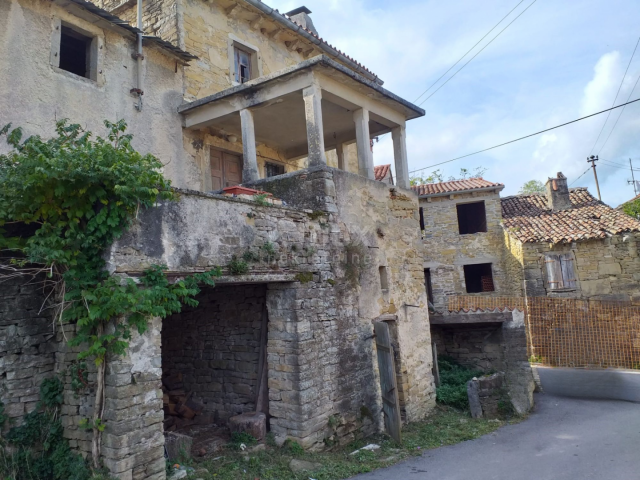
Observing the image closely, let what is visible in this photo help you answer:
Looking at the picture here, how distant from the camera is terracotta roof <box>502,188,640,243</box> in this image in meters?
15.1

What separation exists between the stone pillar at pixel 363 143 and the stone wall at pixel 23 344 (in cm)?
562

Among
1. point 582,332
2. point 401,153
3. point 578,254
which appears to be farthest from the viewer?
point 578,254

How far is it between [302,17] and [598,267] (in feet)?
40.4

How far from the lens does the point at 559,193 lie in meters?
17.3

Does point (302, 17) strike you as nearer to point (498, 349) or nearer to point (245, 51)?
point (245, 51)

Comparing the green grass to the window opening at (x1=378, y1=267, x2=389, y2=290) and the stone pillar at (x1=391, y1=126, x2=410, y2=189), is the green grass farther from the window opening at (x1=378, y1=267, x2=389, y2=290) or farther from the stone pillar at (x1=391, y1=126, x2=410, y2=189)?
the stone pillar at (x1=391, y1=126, x2=410, y2=189)

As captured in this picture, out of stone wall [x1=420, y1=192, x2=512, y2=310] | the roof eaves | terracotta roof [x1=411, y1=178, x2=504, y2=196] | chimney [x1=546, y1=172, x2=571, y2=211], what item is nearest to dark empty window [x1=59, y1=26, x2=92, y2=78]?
terracotta roof [x1=411, y1=178, x2=504, y2=196]

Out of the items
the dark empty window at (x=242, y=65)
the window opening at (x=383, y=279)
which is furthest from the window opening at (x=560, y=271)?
the dark empty window at (x=242, y=65)

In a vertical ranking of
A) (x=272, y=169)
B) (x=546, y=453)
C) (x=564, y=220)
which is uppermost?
(x=272, y=169)

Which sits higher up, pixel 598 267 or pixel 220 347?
pixel 598 267

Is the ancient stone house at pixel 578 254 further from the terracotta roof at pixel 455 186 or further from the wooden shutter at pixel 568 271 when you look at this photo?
the terracotta roof at pixel 455 186

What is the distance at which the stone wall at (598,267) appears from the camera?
14852 millimetres

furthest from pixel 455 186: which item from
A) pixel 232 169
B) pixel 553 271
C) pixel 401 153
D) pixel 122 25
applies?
pixel 122 25

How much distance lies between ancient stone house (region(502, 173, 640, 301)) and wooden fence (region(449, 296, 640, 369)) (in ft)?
7.81
